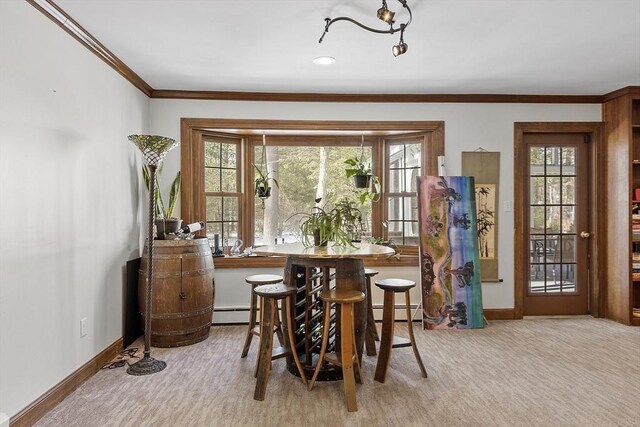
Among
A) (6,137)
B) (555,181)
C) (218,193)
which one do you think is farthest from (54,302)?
(555,181)

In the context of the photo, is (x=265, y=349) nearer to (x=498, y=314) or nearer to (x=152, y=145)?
(x=152, y=145)

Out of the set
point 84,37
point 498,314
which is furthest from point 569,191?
point 84,37

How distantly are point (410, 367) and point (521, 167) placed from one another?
261 centimetres

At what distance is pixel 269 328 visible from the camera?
8.83 feet

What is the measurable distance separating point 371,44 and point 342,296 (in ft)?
6.06

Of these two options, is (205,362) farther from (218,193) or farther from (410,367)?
(218,193)

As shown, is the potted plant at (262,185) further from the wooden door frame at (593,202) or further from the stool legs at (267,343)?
the wooden door frame at (593,202)

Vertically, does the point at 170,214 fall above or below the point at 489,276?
above

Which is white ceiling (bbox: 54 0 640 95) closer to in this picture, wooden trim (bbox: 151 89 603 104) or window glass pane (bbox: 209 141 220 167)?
wooden trim (bbox: 151 89 603 104)

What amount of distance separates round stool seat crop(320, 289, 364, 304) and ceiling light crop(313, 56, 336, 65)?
1845mm

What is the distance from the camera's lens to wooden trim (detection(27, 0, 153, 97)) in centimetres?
237

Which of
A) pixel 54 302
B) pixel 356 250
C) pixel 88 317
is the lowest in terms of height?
pixel 88 317

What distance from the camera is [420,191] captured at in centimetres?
→ 419

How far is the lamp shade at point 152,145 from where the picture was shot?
9.73 feet
